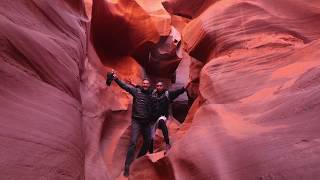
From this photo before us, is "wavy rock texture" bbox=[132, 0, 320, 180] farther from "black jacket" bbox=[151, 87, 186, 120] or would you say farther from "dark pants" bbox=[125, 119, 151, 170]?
"black jacket" bbox=[151, 87, 186, 120]

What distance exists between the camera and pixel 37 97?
4734 millimetres

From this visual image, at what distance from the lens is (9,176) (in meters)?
3.60

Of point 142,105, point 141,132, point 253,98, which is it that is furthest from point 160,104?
point 253,98

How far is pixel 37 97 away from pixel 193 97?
232 inches

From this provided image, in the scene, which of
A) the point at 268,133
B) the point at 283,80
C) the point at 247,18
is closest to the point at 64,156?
the point at 268,133

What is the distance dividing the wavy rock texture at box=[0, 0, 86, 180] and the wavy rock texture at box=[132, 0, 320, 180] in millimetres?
1737

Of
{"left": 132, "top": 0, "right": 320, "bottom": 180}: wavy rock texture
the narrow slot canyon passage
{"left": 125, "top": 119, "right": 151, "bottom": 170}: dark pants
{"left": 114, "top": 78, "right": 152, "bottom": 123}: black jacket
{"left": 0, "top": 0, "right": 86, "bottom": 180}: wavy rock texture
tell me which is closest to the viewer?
{"left": 0, "top": 0, "right": 86, "bottom": 180}: wavy rock texture

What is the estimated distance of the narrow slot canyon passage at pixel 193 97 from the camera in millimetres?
4301

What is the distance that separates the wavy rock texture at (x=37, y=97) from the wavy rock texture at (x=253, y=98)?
68.4 inches

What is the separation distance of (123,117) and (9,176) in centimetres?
618

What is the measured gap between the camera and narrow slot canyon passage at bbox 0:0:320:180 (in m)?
4.30

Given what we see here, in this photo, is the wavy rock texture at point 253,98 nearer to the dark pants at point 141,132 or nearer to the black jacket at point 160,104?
the dark pants at point 141,132

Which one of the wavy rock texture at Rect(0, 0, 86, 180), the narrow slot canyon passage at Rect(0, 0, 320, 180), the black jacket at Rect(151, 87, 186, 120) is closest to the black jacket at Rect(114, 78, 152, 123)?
the black jacket at Rect(151, 87, 186, 120)

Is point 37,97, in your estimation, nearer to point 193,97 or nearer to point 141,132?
point 141,132
